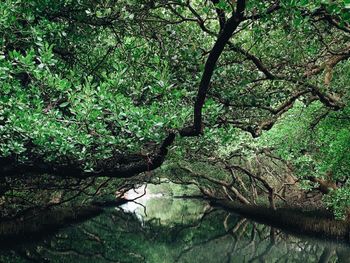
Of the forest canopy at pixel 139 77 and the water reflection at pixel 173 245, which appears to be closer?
Result: the forest canopy at pixel 139 77

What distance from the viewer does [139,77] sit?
265 inches

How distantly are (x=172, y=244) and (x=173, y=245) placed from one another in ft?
0.84

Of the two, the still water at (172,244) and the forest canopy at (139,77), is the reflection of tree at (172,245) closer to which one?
the still water at (172,244)

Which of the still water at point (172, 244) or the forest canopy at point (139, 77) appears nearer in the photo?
the forest canopy at point (139, 77)

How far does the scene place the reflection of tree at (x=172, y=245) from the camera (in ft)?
48.4

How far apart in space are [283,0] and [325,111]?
305 inches

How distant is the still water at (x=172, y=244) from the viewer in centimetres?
1475

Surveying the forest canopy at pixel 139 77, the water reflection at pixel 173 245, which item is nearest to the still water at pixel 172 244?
the water reflection at pixel 173 245

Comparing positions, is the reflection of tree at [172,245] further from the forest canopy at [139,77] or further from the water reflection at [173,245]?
the forest canopy at [139,77]

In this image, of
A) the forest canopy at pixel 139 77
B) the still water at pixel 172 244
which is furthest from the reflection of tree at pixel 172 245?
the forest canopy at pixel 139 77

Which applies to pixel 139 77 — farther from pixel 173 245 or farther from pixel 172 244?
pixel 172 244

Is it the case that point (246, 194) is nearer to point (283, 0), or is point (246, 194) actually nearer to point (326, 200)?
point (326, 200)

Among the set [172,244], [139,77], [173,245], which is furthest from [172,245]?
[139,77]

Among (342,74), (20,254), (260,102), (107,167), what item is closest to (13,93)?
(107,167)
